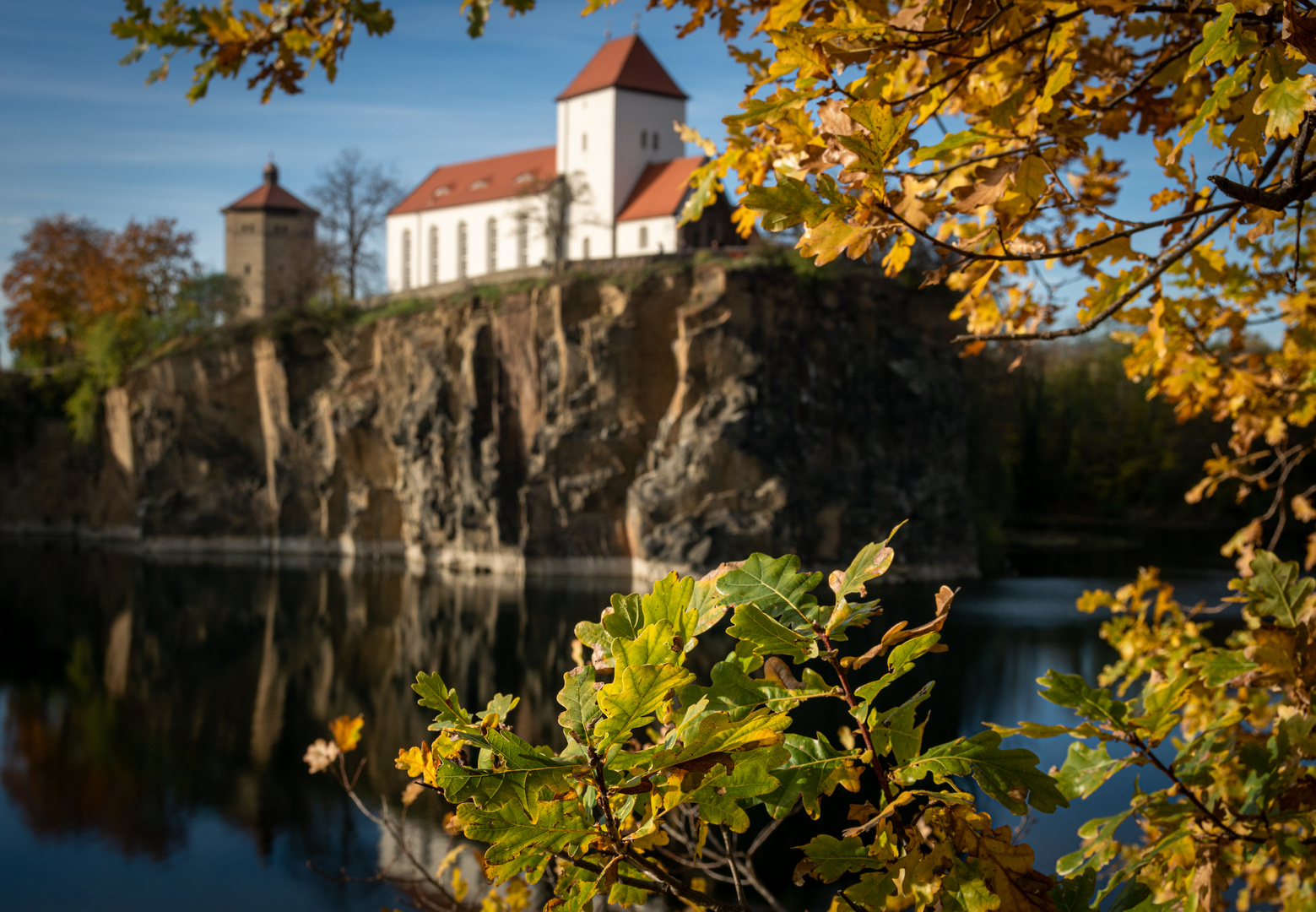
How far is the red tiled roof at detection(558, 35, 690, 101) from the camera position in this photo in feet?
116

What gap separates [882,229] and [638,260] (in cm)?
3032

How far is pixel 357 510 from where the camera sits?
120 feet

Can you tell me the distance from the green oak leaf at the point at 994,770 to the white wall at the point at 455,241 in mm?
35914

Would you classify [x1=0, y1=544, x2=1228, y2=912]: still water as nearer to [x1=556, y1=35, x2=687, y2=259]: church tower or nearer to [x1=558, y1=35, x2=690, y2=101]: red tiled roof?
[x1=556, y1=35, x2=687, y2=259]: church tower

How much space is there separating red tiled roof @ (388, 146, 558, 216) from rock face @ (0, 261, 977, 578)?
6264 mm

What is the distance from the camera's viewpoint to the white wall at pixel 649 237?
33.1 m

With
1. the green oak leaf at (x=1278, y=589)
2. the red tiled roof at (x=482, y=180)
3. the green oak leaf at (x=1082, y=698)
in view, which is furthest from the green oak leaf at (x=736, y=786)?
the red tiled roof at (x=482, y=180)

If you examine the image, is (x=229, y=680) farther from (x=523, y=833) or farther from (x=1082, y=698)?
(x=523, y=833)

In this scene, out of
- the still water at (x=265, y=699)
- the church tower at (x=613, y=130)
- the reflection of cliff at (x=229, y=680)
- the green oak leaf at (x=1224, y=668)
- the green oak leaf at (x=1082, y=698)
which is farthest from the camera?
the church tower at (x=613, y=130)

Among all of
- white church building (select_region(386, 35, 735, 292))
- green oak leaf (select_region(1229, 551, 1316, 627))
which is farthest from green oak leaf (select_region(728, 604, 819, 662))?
white church building (select_region(386, 35, 735, 292))

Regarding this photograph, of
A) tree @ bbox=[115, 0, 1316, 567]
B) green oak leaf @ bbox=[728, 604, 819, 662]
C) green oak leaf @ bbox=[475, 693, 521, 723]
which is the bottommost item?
green oak leaf @ bbox=[475, 693, 521, 723]

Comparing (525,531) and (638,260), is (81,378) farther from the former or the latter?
(638,260)

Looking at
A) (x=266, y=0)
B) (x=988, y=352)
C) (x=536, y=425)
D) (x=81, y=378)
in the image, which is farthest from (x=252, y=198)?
(x=266, y=0)

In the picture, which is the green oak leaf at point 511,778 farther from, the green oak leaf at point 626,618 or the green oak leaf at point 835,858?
the green oak leaf at point 835,858
